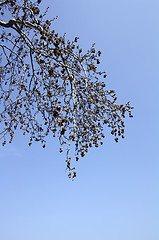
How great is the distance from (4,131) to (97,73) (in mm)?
2627

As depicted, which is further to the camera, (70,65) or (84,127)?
(70,65)

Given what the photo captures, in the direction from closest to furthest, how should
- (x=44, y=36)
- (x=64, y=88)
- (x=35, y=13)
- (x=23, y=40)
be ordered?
(x=44, y=36) < (x=64, y=88) < (x=35, y=13) < (x=23, y=40)

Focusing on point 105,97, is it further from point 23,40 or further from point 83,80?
point 23,40

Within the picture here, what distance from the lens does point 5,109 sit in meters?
5.54

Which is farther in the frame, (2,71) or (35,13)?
(2,71)

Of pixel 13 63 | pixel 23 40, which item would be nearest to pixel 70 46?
pixel 23 40

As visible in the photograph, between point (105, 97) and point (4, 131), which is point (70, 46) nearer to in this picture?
point (105, 97)

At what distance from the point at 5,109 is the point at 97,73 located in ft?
8.21

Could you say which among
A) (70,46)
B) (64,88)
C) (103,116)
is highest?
(70,46)

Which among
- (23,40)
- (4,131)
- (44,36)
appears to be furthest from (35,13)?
(4,131)

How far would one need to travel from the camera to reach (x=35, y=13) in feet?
17.4

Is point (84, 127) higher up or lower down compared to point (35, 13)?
lower down

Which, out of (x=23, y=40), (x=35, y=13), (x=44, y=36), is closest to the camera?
(x=44, y=36)

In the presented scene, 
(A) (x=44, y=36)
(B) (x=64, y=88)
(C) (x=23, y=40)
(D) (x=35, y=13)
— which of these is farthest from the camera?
(C) (x=23, y=40)
